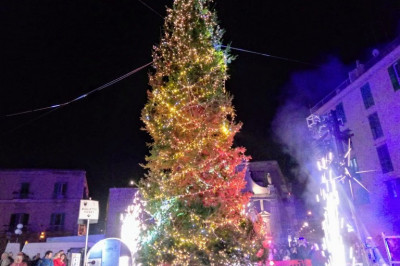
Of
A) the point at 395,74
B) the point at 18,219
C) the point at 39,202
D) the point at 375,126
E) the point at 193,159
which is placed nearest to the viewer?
the point at 193,159

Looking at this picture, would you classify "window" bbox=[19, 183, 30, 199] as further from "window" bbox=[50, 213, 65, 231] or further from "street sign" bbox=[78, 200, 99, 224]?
"street sign" bbox=[78, 200, 99, 224]

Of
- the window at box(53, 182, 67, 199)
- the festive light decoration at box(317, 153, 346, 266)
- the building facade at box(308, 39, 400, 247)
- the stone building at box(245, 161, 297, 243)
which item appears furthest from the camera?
the window at box(53, 182, 67, 199)

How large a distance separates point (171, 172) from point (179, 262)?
227 cm

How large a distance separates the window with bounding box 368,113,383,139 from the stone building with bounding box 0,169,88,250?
2927 cm

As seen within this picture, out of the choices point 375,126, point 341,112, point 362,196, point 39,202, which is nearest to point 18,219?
point 39,202

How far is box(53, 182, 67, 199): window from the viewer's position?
30.8 metres

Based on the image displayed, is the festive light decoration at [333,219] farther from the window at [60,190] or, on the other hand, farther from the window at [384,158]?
the window at [60,190]

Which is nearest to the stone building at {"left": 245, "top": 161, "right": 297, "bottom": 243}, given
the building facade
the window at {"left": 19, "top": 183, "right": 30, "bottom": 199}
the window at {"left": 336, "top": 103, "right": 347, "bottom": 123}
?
the building facade

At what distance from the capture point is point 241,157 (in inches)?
323

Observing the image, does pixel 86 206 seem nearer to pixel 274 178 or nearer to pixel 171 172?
pixel 171 172

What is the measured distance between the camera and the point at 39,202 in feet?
99.3

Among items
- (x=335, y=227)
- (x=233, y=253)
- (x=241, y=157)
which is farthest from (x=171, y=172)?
(x=335, y=227)

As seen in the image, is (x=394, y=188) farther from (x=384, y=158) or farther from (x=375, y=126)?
(x=375, y=126)

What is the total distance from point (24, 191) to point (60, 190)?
3.54 metres
